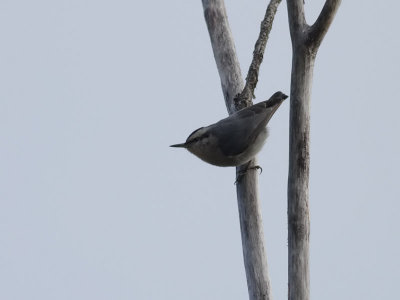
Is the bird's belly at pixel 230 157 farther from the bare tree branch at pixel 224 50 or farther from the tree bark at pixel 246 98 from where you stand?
the bare tree branch at pixel 224 50

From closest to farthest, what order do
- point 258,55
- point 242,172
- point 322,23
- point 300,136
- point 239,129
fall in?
point 300,136
point 322,23
point 242,172
point 258,55
point 239,129

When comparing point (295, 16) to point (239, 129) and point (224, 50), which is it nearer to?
point (224, 50)

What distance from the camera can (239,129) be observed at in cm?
548

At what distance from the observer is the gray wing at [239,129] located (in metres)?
5.38

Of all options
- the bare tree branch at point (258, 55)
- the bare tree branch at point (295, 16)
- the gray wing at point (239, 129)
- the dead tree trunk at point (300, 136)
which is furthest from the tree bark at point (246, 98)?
the bare tree branch at point (295, 16)

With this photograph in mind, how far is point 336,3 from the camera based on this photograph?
13.3ft

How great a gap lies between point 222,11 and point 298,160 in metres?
2.14

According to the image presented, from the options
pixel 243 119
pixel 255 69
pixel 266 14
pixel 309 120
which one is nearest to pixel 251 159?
pixel 243 119

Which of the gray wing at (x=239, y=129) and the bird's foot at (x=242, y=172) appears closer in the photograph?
the bird's foot at (x=242, y=172)

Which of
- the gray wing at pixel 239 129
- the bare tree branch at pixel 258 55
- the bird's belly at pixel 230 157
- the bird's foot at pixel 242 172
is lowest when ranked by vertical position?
the bird's foot at pixel 242 172

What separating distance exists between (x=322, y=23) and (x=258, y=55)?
129 cm

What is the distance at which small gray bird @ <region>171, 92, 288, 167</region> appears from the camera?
17.8ft

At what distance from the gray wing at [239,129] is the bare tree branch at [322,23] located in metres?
1.36

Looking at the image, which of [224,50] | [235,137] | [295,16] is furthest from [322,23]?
[235,137]
